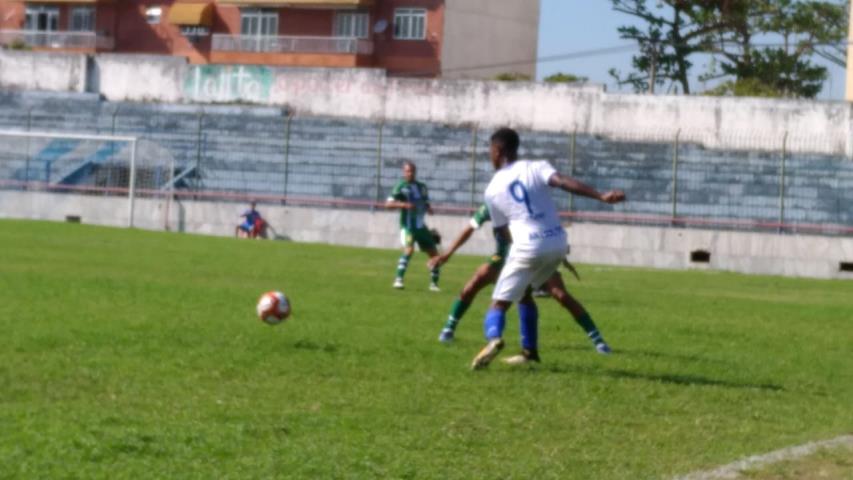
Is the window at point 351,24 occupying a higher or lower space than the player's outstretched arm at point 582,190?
higher

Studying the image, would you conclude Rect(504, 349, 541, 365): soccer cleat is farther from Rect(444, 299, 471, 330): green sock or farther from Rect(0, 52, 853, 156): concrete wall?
Rect(0, 52, 853, 156): concrete wall

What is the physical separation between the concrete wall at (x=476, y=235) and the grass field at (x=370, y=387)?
17.8 metres

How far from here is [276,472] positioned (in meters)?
8.23

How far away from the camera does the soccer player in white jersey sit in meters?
12.9

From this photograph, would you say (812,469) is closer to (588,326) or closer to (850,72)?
(588,326)

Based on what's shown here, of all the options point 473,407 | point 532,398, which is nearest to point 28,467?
point 473,407

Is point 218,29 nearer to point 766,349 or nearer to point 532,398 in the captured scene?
point 766,349

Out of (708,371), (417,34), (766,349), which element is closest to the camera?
(708,371)

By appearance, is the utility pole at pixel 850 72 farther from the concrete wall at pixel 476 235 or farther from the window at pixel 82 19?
the window at pixel 82 19

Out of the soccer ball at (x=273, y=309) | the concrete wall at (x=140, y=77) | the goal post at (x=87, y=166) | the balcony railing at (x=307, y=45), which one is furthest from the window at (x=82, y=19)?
the soccer ball at (x=273, y=309)

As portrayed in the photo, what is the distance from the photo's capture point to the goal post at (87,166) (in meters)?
47.1

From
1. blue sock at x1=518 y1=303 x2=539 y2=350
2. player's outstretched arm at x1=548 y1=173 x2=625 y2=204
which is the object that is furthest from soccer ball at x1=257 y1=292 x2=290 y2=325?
player's outstretched arm at x1=548 y1=173 x2=625 y2=204

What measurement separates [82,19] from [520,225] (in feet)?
190

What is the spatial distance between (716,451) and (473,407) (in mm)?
1856
